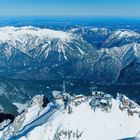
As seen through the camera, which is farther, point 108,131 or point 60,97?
point 60,97

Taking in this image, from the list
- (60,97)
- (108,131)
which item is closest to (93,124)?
(108,131)

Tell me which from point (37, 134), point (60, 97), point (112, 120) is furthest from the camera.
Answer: point (60, 97)

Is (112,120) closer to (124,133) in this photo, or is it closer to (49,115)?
(124,133)

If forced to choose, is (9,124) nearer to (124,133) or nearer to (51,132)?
(51,132)

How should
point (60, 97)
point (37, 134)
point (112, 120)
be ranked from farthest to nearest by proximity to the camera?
point (60, 97), point (112, 120), point (37, 134)

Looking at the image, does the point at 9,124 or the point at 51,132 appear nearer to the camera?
the point at 51,132

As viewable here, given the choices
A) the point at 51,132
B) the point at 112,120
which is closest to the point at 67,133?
the point at 51,132
